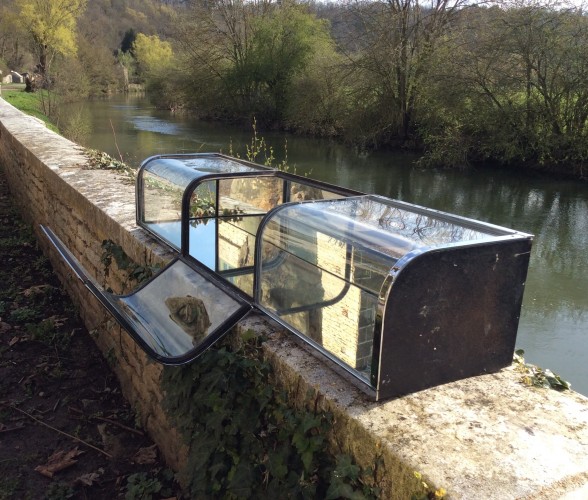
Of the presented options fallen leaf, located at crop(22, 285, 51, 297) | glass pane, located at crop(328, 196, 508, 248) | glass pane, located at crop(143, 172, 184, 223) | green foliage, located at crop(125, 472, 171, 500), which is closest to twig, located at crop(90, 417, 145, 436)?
green foliage, located at crop(125, 472, 171, 500)

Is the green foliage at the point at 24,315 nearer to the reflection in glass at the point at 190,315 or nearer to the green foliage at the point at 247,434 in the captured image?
the reflection in glass at the point at 190,315

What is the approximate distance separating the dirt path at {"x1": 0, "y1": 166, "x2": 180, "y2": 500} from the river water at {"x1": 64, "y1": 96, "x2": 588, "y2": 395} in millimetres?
4353

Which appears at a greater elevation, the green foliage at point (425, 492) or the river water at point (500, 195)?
the green foliage at point (425, 492)

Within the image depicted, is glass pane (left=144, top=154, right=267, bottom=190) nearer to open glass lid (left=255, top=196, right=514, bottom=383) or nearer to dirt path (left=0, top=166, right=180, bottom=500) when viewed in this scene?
open glass lid (left=255, top=196, right=514, bottom=383)

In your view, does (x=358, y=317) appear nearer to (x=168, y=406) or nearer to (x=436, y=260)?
(x=436, y=260)

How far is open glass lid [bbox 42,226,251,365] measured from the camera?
7.50 ft

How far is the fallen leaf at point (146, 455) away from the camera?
3.00 meters

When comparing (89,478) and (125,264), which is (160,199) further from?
(89,478)

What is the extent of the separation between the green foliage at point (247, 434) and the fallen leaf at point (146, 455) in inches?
27.0

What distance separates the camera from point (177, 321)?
258 centimetres

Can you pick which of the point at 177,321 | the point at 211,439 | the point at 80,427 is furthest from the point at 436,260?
the point at 80,427

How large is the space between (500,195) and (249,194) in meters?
13.1

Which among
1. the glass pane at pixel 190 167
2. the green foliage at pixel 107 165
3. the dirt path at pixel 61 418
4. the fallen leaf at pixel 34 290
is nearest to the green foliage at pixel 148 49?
the green foliage at pixel 107 165

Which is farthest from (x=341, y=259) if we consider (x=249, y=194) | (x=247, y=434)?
(x=249, y=194)
